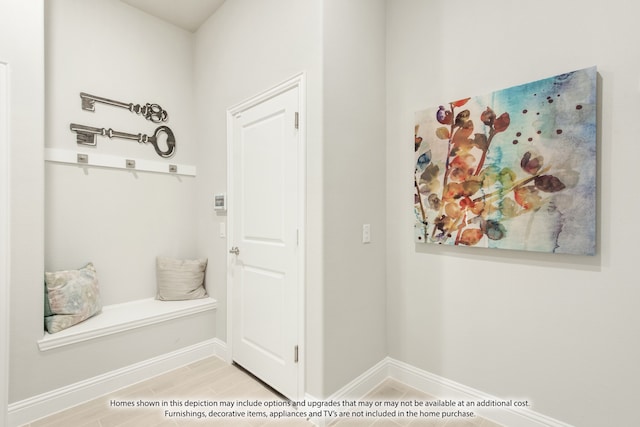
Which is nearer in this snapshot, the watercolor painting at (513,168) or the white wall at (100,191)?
the watercolor painting at (513,168)

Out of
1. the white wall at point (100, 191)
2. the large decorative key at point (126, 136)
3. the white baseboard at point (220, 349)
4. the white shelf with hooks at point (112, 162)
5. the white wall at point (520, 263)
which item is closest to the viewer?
the white wall at point (520, 263)

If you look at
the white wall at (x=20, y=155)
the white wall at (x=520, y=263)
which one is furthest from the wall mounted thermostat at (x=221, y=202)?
the white wall at (x=520, y=263)

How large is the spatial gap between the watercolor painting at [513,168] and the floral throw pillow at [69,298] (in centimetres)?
244

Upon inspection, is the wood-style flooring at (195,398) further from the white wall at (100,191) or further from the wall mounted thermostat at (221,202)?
the wall mounted thermostat at (221,202)

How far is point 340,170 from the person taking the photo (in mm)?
1837

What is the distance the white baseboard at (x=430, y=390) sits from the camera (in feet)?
5.30

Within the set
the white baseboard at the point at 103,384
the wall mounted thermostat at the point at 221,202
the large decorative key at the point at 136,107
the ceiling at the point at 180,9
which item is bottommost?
the white baseboard at the point at 103,384

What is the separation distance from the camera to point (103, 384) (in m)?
2.04

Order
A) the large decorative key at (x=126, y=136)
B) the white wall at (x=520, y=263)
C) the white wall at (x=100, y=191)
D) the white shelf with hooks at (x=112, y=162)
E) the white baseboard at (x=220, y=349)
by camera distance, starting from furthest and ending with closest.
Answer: the white baseboard at (x=220, y=349), the large decorative key at (x=126, y=136), the white shelf with hooks at (x=112, y=162), the white wall at (x=100, y=191), the white wall at (x=520, y=263)

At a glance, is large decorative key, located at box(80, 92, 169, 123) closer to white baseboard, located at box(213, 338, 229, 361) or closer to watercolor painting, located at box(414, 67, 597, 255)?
white baseboard, located at box(213, 338, 229, 361)

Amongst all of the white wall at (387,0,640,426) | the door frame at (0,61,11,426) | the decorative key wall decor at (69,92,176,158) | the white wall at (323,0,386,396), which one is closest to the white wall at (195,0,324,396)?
the white wall at (323,0,386,396)

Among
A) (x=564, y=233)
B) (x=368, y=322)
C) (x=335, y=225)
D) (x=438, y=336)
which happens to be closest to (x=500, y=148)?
(x=564, y=233)

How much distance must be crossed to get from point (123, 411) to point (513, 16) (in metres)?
3.37

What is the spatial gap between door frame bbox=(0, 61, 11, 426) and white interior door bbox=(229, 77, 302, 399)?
133cm
